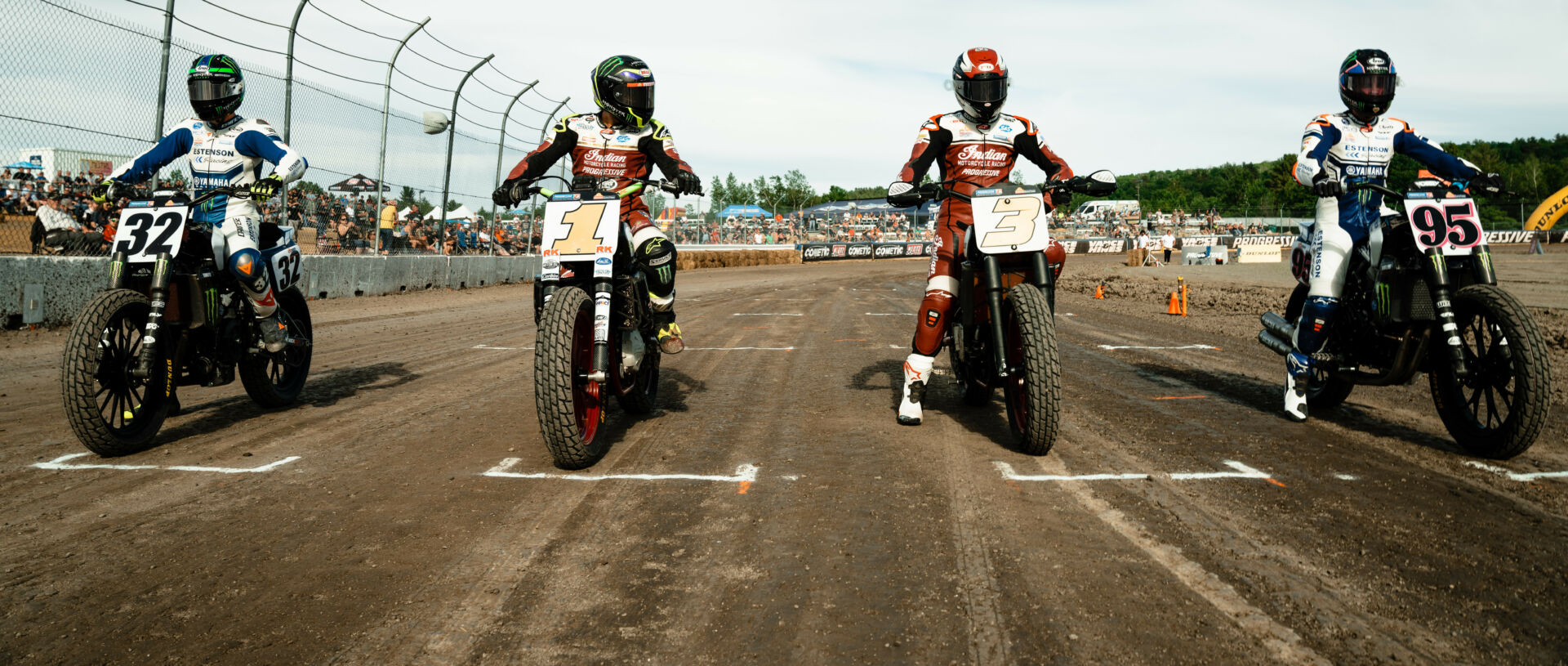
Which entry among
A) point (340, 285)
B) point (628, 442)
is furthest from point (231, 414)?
point (340, 285)

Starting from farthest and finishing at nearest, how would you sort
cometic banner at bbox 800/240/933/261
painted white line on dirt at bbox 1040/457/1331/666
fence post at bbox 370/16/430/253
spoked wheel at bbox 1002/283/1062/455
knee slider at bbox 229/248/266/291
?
cometic banner at bbox 800/240/933/261 → fence post at bbox 370/16/430/253 → knee slider at bbox 229/248/266/291 → spoked wheel at bbox 1002/283/1062/455 → painted white line on dirt at bbox 1040/457/1331/666

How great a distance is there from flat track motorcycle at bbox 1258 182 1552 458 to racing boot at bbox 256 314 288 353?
6.18 m

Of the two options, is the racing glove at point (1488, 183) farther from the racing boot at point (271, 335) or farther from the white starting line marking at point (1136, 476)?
the racing boot at point (271, 335)

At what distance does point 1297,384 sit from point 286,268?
6.28 m

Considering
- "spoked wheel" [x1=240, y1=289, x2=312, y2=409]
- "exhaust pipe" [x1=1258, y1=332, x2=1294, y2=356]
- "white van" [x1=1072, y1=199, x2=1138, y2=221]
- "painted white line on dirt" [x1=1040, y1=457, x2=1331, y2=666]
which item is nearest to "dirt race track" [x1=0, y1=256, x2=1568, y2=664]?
"painted white line on dirt" [x1=1040, y1=457, x2=1331, y2=666]

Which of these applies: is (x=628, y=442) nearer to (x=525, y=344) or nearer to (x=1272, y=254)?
(x=525, y=344)

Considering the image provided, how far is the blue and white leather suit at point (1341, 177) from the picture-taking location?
17.6 ft

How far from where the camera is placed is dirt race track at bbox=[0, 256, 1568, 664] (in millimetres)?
2475

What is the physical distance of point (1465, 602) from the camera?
269 cm

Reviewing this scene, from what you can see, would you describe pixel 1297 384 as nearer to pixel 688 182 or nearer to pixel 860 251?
pixel 688 182

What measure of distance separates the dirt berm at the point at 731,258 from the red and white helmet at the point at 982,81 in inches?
1068

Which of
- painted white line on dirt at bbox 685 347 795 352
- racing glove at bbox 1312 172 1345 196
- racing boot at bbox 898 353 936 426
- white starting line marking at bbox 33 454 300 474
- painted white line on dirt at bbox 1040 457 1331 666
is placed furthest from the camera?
painted white line on dirt at bbox 685 347 795 352

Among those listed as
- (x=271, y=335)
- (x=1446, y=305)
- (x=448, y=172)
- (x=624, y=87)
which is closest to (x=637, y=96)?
(x=624, y=87)

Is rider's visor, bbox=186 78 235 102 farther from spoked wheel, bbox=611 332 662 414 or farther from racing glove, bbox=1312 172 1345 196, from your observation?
racing glove, bbox=1312 172 1345 196
